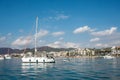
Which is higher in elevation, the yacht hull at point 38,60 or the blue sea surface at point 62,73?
the yacht hull at point 38,60

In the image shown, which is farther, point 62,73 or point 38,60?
point 38,60

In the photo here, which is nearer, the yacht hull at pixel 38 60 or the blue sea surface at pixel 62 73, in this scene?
the blue sea surface at pixel 62 73

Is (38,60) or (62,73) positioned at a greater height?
(38,60)

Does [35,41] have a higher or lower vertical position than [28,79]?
higher

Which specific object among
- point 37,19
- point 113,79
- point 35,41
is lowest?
point 113,79

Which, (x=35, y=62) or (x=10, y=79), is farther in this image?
(x=35, y=62)

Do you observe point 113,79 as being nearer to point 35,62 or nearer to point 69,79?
point 69,79

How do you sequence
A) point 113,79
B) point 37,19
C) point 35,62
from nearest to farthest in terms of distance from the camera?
point 113,79, point 35,62, point 37,19

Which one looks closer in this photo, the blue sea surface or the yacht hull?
the blue sea surface

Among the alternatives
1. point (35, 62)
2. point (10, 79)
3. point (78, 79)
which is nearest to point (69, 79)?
point (78, 79)

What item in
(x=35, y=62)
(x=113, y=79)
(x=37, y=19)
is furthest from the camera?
(x=37, y=19)

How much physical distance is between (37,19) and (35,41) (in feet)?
38.3

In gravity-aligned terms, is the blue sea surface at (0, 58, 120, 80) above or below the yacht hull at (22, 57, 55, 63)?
below

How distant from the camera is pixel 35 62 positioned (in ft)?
360
